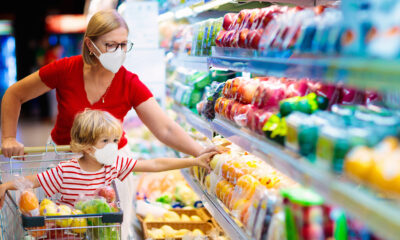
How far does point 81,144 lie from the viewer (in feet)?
8.31

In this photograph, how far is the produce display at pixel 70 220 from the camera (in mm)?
2141

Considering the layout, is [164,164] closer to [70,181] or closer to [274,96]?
[70,181]

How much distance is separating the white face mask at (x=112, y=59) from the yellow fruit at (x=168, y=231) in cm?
129

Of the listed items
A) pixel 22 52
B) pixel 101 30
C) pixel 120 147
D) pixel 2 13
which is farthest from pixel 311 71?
pixel 2 13

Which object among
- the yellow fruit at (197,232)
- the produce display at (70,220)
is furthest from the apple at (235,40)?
the yellow fruit at (197,232)

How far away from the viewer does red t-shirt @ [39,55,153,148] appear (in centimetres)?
303

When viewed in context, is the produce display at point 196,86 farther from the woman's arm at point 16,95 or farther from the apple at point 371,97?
the apple at point 371,97

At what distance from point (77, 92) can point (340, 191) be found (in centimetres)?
210

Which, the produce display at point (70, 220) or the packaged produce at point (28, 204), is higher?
the packaged produce at point (28, 204)

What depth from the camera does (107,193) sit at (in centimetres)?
240

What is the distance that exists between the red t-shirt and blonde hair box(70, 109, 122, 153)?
0.49 metres

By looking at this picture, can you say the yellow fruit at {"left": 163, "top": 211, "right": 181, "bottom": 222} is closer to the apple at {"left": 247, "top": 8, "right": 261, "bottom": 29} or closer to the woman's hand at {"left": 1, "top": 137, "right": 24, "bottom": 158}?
the woman's hand at {"left": 1, "top": 137, "right": 24, "bottom": 158}

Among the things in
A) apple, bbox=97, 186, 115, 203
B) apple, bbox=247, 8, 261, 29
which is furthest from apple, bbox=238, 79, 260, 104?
apple, bbox=97, 186, 115, 203

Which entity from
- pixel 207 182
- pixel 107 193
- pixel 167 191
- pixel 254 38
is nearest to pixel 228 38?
pixel 254 38
